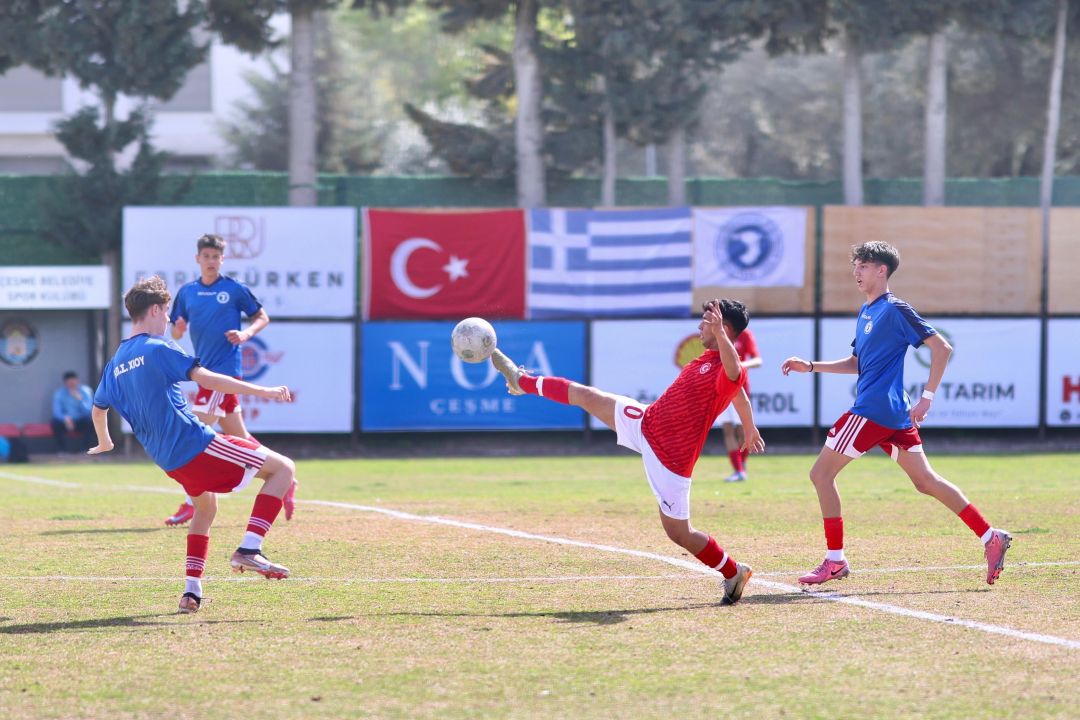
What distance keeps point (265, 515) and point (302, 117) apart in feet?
69.3

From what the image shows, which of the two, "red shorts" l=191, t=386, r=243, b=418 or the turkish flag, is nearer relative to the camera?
"red shorts" l=191, t=386, r=243, b=418

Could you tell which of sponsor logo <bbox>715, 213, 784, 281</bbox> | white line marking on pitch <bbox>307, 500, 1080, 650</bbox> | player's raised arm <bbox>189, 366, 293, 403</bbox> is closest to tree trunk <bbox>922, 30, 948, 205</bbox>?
sponsor logo <bbox>715, 213, 784, 281</bbox>

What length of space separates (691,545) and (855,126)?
2271cm

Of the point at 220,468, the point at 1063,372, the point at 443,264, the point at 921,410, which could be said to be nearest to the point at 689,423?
the point at 921,410

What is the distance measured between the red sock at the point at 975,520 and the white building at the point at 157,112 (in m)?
35.6

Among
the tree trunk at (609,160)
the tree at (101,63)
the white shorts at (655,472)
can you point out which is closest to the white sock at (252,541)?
the white shorts at (655,472)

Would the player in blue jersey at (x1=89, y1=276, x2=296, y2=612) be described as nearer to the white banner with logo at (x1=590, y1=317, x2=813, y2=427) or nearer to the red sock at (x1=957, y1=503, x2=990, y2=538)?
the red sock at (x1=957, y1=503, x2=990, y2=538)

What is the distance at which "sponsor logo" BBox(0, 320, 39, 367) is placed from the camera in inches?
994

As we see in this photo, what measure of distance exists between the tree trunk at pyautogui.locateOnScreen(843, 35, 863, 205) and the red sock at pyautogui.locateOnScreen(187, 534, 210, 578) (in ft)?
73.0

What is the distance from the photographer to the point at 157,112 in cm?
4428

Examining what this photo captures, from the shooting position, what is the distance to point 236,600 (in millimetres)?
8445

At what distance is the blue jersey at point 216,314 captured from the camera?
12.5 metres

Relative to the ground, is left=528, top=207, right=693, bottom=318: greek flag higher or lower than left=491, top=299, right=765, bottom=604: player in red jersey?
higher

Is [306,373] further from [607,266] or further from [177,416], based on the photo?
[177,416]
